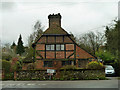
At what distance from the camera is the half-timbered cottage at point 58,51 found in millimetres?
27781

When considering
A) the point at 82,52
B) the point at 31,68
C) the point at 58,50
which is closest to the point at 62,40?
the point at 58,50

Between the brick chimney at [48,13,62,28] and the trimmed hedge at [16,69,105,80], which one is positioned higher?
the brick chimney at [48,13,62,28]

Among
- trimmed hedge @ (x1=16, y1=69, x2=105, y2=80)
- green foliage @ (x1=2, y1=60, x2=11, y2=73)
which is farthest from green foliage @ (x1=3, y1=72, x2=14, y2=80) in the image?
trimmed hedge @ (x1=16, y1=69, x2=105, y2=80)

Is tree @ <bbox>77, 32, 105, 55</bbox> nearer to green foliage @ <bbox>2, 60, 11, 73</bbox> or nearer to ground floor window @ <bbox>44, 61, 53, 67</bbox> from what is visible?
ground floor window @ <bbox>44, 61, 53, 67</bbox>

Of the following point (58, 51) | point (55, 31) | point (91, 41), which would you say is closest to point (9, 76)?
point (58, 51)

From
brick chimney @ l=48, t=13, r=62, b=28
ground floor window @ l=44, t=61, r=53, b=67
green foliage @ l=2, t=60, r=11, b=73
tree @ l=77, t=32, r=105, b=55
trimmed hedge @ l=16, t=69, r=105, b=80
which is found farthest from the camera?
tree @ l=77, t=32, r=105, b=55

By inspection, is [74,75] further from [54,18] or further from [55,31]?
[54,18]

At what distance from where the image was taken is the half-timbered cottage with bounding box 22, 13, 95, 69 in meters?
27.8

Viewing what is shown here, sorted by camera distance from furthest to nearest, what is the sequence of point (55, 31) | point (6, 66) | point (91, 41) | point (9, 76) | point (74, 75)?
point (91, 41) < point (55, 31) < point (6, 66) < point (9, 76) < point (74, 75)

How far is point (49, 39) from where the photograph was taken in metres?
28.3

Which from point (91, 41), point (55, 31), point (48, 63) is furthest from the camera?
point (91, 41)

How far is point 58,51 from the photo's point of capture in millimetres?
28078

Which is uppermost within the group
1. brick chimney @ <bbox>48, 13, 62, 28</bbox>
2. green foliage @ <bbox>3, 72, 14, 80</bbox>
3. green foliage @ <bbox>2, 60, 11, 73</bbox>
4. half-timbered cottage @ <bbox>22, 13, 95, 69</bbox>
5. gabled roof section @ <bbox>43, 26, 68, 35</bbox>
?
brick chimney @ <bbox>48, 13, 62, 28</bbox>

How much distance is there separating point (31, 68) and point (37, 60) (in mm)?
5462
